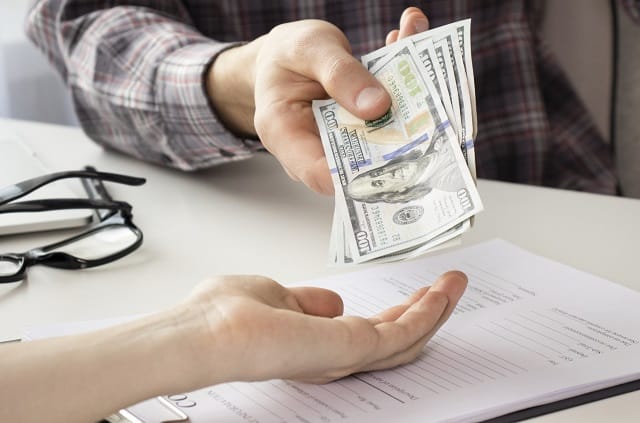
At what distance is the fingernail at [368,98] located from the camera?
0.78 metres

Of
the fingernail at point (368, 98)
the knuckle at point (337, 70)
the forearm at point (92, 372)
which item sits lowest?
the forearm at point (92, 372)

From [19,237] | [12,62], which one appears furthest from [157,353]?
[12,62]

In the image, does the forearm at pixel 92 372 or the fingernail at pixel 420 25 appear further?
the fingernail at pixel 420 25

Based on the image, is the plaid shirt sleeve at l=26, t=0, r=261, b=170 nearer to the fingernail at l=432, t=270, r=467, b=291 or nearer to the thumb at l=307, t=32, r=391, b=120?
the thumb at l=307, t=32, r=391, b=120

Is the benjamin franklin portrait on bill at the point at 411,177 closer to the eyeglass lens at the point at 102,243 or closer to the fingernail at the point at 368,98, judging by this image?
the fingernail at the point at 368,98

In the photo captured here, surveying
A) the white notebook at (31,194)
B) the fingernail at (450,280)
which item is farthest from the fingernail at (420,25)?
the white notebook at (31,194)

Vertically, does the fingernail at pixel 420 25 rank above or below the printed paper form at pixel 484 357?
above

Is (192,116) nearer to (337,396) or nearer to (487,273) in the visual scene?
(487,273)

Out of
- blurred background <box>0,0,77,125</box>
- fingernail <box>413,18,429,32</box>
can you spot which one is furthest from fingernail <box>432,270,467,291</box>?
blurred background <box>0,0,77,125</box>

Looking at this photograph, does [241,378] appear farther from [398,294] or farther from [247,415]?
[398,294]

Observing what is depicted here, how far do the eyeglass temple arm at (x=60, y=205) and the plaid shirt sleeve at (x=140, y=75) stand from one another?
A: 20 cm

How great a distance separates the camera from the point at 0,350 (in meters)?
0.52

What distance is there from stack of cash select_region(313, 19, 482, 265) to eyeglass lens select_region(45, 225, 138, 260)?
0.24 m

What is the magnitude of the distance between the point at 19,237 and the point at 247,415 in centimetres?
47
